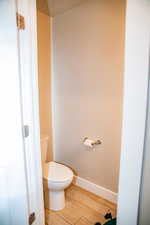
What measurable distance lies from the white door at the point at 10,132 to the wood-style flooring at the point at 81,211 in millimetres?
585

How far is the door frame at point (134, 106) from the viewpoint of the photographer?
689mm

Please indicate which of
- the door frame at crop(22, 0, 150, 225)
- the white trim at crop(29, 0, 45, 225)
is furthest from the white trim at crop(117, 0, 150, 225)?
the white trim at crop(29, 0, 45, 225)

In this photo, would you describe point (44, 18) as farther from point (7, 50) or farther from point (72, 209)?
point (72, 209)

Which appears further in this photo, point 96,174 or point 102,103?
point 96,174

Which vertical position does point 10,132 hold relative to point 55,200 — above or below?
above

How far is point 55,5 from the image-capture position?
191 centimetres

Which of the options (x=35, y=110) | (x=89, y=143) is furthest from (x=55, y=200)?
(x=35, y=110)

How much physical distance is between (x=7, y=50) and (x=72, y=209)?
5.95 feet

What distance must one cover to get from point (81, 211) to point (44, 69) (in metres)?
1.89

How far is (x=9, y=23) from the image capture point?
1030 mm

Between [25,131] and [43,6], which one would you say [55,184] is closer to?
[25,131]

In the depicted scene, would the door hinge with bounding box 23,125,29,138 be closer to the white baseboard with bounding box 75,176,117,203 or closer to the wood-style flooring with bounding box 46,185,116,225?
the wood-style flooring with bounding box 46,185,116,225

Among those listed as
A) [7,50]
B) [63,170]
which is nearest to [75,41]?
[7,50]

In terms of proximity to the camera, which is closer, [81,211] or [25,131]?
[25,131]
